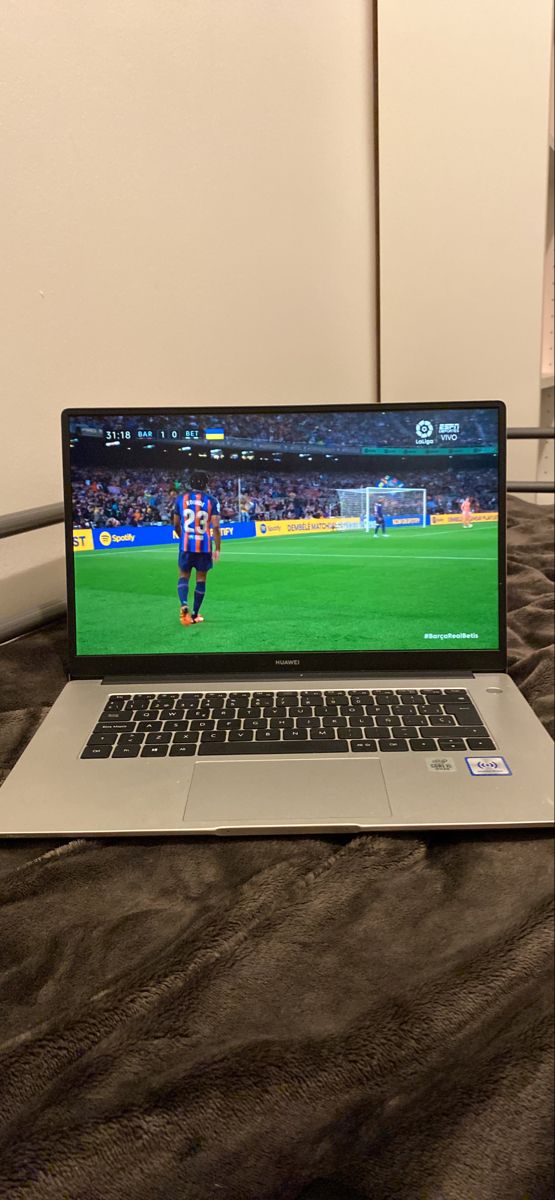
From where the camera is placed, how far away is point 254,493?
0.95 meters

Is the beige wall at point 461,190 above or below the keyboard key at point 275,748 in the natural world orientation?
above

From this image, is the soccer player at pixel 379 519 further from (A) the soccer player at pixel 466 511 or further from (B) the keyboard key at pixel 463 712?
(B) the keyboard key at pixel 463 712

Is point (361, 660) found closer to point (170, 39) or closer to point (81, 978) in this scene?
point (81, 978)

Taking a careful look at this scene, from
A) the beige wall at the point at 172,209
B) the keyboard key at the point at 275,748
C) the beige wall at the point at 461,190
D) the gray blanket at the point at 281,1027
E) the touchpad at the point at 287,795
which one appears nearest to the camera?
the gray blanket at the point at 281,1027

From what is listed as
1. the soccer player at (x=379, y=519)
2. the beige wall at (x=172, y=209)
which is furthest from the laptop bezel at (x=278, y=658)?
the beige wall at (x=172, y=209)

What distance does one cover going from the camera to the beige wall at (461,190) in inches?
77.0

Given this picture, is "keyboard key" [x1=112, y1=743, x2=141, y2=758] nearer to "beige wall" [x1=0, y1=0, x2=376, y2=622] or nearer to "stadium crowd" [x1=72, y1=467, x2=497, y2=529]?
"stadium crowd" [x1=72, y1=467, x2=497, y2=529]

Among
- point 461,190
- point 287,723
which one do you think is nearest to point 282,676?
point 287,723

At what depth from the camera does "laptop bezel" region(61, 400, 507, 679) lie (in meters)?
0.91

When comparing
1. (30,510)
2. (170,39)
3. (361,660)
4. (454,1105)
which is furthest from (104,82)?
(454,1105)

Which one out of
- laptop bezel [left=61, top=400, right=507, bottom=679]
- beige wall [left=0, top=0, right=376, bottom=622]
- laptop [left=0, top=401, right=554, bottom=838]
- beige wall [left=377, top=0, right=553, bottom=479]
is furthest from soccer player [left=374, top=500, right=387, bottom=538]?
beige wall [left=377, top=0, right=553, bottom=479]

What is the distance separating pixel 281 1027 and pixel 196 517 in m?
0.57

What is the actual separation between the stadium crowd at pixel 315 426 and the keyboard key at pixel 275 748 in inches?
14.1

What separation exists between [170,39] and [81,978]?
138 cm
